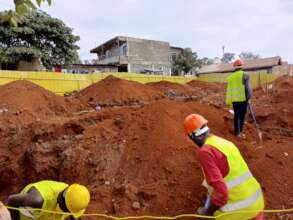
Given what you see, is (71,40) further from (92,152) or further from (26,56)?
(92,152)

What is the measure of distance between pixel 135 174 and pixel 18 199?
2189 mm

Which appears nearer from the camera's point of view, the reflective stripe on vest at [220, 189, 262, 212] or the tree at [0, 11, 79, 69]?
the reflective stripe on vest at [220, 189, 262, 212]

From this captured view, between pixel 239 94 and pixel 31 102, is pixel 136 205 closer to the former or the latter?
pixel 239 94

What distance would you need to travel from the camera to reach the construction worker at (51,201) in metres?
3.35

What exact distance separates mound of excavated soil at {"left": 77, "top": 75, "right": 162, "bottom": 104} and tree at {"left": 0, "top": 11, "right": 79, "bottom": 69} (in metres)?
7.81

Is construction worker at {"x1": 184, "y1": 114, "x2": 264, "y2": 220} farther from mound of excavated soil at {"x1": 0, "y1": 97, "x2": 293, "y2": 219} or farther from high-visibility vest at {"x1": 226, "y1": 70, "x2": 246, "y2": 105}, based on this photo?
high-visibility vest at {"x1": 226, "y1": 70, "x2": 246, "y2": 105}

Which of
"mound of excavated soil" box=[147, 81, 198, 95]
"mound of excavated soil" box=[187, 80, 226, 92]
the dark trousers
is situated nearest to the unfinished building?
"mound of excavated soil" box=[187, 80, 226, 92]

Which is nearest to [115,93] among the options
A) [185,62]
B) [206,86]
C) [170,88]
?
[170,88]

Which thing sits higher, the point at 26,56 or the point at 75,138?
the point at 26,56

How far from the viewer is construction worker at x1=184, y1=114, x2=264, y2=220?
9.52 ft

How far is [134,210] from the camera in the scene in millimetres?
4672

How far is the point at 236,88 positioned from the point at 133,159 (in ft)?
8.93

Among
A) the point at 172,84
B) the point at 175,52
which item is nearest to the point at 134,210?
the point at 172,84

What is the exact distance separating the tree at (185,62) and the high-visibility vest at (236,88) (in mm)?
34723
